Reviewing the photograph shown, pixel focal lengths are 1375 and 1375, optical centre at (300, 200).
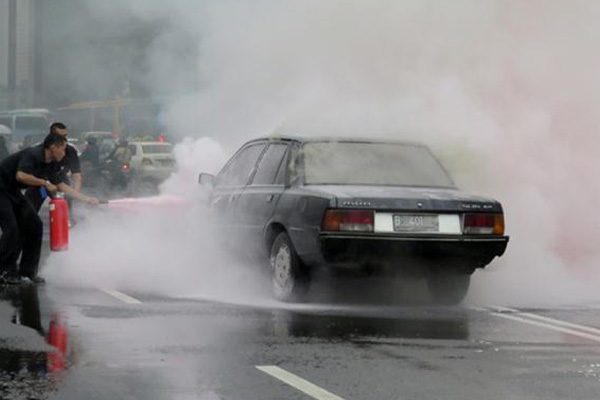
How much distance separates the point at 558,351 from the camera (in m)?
8.43

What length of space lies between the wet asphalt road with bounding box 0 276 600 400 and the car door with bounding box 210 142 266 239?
4.52ft

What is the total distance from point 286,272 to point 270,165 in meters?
1.32

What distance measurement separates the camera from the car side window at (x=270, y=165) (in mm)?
11703

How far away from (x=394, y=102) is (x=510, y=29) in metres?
1.70

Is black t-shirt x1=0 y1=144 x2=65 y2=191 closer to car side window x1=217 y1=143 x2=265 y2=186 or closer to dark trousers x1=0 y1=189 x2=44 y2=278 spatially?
dark trousers x1=0 y1=189 x2=44 y2=278

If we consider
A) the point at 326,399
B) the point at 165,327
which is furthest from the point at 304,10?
the point at 326,399

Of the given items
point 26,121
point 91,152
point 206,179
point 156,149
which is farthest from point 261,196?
point 26,121

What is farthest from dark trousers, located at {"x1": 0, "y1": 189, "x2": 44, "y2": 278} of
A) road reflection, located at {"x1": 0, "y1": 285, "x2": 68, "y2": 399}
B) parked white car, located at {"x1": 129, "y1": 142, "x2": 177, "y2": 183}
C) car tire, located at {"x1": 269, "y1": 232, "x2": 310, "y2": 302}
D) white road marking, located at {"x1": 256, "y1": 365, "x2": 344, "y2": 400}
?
parked white car, located at {"x1": 129, "y1": 142, "x2": 177, "y2": 183}

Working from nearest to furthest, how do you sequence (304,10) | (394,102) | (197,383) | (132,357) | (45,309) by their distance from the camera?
(197,383), (132,357), (45,309), (394,102), (304,10)

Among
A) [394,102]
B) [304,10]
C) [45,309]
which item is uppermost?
[304,10]

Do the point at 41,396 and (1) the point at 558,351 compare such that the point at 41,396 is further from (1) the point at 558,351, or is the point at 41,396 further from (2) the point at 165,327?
(1) the point at 558,351

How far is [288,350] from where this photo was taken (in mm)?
8164

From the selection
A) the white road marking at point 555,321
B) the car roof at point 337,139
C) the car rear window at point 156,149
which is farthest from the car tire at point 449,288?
the car rear window at point 156,149

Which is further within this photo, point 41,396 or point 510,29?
point 510,29
